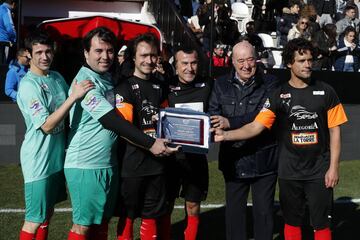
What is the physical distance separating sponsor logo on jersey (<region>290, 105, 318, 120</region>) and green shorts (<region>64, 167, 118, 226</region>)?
1.56 m

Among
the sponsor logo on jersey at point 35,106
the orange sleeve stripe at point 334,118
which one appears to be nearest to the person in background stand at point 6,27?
the sponsor logo on jersey at point 35,106

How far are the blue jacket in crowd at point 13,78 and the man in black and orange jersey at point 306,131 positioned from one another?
19.2 ft

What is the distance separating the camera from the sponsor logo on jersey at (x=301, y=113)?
5512mm

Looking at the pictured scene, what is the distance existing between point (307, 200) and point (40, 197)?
2225 mm

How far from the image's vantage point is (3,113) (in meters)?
10.6

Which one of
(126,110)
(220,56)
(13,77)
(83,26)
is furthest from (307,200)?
(220,56)

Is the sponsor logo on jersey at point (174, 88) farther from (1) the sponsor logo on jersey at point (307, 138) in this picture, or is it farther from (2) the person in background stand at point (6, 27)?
(2) the person in background stand at point (6, 27)

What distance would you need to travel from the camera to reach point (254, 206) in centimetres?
589

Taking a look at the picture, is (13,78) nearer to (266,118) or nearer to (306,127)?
(266,118)

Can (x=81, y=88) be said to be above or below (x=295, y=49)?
below

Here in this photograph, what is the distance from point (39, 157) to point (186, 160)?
4.91 ft

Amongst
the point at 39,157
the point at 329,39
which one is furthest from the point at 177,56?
the point at 329,39

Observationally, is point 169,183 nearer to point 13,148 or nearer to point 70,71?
point 70,71

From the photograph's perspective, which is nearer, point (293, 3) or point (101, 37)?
point (101, 37)
